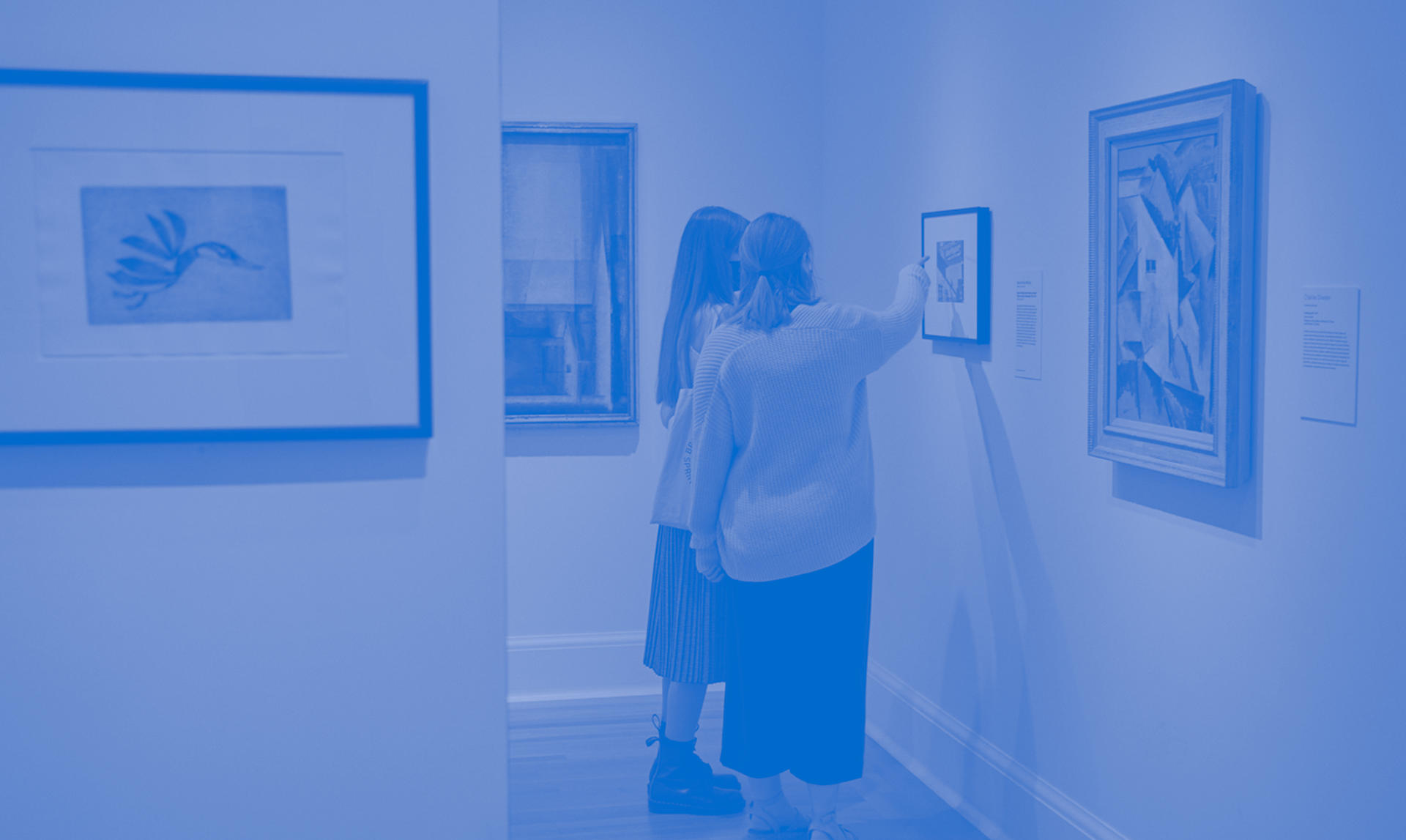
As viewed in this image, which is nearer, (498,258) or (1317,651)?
(498,258)

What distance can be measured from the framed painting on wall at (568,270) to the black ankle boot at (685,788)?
132cm

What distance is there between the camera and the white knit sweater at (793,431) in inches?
111

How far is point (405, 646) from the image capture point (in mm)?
1807

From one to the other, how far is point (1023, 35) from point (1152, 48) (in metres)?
0.58

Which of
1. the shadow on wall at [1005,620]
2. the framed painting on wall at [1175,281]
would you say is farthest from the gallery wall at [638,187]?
the framed painting on wall at [1175,281]

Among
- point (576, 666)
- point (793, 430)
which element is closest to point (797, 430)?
point (793, 430)

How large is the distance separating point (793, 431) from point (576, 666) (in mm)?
1998

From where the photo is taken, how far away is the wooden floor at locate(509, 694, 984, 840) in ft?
10.9

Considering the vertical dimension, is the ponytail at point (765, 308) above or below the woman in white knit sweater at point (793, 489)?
above

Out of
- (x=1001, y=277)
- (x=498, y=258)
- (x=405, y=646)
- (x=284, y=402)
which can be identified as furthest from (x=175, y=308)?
(x=1001, y=277)

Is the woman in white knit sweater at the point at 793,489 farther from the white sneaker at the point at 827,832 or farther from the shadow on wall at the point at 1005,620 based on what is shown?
the shadow on wall at the point at 1005,620

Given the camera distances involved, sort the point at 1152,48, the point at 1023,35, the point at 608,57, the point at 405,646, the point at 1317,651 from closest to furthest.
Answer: the point at 405,646 → the point at 1317,651 → the point at 1152,48 → the point at 1023,35 → the point at 608,57

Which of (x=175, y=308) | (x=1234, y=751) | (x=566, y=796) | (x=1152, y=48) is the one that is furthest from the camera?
(x=566, y=796)

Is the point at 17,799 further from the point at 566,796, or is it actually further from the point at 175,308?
the point at 566,796
